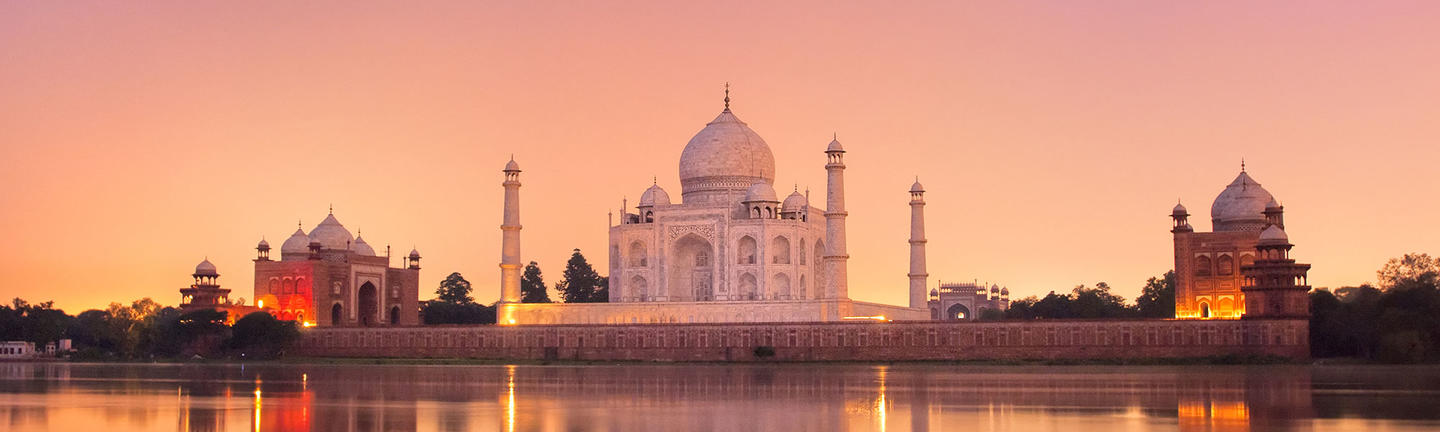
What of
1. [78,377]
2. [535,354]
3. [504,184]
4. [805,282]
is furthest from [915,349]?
Result: [78,377]

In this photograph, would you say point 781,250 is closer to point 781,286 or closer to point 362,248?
point 781,286

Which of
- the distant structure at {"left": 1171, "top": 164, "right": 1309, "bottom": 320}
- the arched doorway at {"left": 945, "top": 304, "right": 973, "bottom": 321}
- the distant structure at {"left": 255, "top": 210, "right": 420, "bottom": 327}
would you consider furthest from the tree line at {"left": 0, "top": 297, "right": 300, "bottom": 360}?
the arched doorway at {"left": 945, "top": 304, "right": 973, "bottom": 321}

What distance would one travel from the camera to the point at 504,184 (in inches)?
2569

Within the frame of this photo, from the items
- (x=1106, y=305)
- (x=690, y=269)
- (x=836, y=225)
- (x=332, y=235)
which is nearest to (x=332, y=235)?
(x=332, y=235)

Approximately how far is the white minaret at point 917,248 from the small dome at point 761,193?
5.58 m

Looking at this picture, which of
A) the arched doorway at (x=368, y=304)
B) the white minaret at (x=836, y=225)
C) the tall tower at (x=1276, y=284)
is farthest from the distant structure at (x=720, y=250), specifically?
the tall tower at (x=1276, y=284)

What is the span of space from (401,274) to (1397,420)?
58.9 meters

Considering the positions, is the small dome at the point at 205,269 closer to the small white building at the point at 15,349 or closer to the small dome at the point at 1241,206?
the small white building at the point at 15,349

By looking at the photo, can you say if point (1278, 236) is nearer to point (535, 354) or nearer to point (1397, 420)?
point (535, 354)

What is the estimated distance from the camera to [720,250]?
63875 millimetres

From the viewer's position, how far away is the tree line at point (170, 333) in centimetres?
6256

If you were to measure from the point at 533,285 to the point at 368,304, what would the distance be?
1540cm

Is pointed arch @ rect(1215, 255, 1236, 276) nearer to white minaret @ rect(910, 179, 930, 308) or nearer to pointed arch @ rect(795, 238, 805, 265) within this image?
white minaret @ rect(910, 179, 930, 308)

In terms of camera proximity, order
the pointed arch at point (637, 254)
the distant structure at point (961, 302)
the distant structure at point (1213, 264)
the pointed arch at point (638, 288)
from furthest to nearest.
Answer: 1. the distant structure at point (961, 302)
2. the pointed arch at point (637, 254)
3. the pointed arch at point (638, 288)
4. the distant structure at point (1213, 264)
